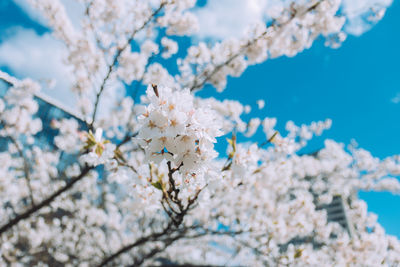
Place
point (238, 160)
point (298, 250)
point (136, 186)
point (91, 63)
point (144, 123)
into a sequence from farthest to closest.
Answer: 1. point (91, 63)
2. point (298, 250)
3. point (136, 186)
4. point (238, 160)
5. point (144, 123)

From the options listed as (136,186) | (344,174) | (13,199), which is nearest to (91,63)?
(136,186)

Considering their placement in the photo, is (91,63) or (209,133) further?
(91,63)

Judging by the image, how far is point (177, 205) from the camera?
175 cm

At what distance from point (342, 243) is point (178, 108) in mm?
6108

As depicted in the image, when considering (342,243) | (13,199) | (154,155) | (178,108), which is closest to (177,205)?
(154,155)

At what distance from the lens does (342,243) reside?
5.41m

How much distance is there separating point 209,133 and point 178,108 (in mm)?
222

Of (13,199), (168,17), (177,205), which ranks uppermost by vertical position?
(168,17)

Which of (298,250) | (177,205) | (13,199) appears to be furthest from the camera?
(13,199)

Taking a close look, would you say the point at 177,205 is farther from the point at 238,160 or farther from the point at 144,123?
the point at 144,123

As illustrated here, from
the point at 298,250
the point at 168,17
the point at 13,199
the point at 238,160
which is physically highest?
the point at 168,17

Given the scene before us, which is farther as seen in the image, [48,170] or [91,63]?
[48,170]

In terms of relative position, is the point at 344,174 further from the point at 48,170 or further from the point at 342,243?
the point at 48,170

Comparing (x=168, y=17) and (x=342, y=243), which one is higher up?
(x=168, y=17)
